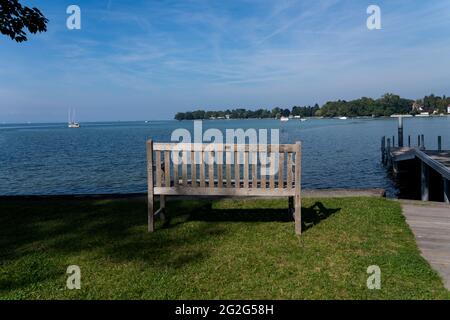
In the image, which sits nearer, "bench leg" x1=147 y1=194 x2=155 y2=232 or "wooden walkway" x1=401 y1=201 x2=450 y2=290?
"wooden walkway" x1=401 y1=201 x2=450 y2=290

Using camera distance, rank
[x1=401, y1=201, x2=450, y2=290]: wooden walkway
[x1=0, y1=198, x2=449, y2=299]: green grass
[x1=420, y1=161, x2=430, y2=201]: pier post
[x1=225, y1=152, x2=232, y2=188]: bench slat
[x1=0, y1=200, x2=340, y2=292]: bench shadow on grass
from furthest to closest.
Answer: [x1=420, y1=161, x2=430, y2=201]: pier post < [x1=225, y1=152, x2=232, y2=188]: bench slat < [x1=0, y1=200, x2=340, y2=292]: bench shadow on grass < [x1=401, y1=201, x2=450, y2=290]: wooden walkway < [x1=0, y1=198, x2=449, y2=299]: green grass

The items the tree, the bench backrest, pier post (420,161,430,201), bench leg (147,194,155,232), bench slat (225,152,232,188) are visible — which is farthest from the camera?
pier post (420,161,430,201)

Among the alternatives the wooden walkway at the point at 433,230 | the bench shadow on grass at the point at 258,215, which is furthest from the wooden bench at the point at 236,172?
the wooden walkway at the point at 433,230

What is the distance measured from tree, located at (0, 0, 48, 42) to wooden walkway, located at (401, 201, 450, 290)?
11.2 metres

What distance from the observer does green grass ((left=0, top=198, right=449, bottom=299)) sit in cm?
445

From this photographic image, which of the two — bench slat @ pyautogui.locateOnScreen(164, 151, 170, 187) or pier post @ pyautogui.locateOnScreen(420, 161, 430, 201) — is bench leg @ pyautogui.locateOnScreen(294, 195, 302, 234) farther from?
pier post @ pyautogui.locateOnScreen(420, 161, 430, 201)

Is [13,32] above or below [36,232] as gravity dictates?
above

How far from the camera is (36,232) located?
22.6 ft

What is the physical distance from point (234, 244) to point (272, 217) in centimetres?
193

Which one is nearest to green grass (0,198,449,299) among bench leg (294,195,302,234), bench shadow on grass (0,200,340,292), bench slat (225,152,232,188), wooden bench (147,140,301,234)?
bench shadow on grass (0,200,340,292)
